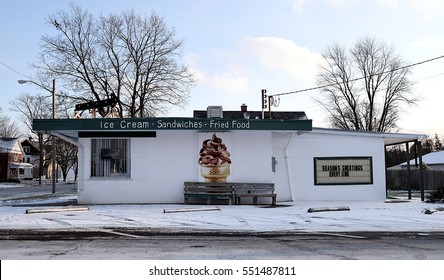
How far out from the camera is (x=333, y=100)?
59406 millimetres

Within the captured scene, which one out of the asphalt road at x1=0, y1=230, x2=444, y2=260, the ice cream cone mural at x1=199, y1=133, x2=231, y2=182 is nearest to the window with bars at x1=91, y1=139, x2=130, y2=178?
the ice cream cone mural at x1=199, y1=133, x2=231, y2=182

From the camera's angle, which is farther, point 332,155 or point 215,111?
point 215,111

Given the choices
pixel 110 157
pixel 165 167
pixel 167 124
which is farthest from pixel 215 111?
pixel 110 157

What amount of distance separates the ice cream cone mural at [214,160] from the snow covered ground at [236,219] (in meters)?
2.21

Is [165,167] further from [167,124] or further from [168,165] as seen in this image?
[167,124]

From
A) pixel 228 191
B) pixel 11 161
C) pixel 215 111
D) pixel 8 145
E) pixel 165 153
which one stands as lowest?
pixel 228 191

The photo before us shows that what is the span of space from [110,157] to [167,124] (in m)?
2.94

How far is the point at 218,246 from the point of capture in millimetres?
9141

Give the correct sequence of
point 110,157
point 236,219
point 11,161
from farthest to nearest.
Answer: point 11,161, point 110,157, point 236,219

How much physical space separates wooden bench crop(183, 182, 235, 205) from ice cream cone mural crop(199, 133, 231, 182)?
0.67 m

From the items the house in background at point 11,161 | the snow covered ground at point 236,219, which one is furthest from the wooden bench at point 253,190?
the house in background at point 11,161

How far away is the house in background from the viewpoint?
80.0 m

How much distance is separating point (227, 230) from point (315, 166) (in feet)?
31.2

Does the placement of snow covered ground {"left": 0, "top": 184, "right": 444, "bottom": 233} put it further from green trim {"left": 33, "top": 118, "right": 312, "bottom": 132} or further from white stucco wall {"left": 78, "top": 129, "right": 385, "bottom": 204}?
green trim {"left": 33, "top": 118, "right": 312, "bottom": 132}
